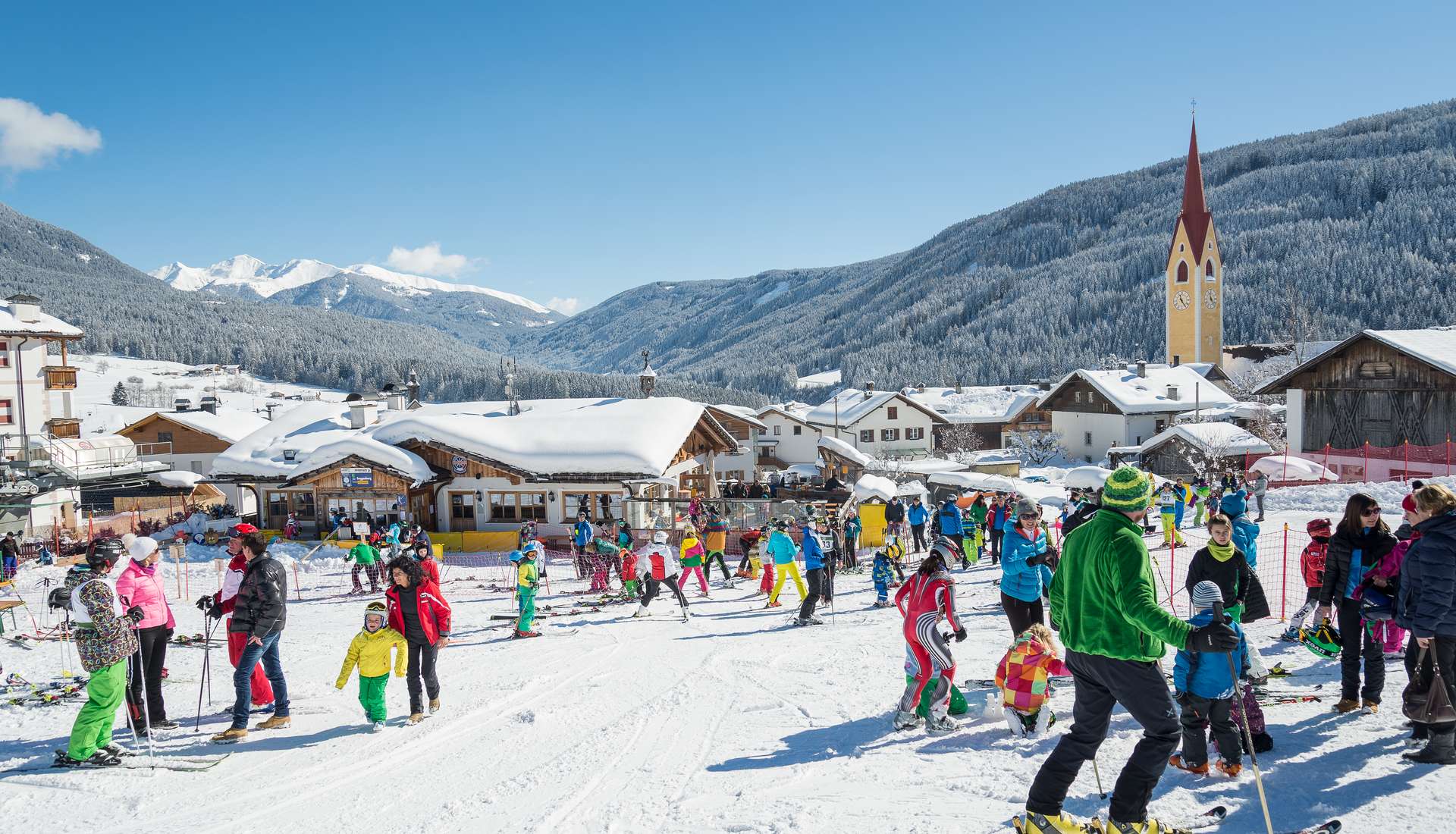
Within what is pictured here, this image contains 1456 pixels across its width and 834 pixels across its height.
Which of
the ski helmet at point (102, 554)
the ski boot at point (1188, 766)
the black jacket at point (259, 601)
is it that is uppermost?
the ski helmet at point (102, 554)

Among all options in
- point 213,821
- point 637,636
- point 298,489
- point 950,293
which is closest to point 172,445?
point 298,489

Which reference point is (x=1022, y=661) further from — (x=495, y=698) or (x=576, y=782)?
(x=495, y=698)

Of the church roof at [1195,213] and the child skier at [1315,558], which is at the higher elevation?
the church roof at [1195,213]

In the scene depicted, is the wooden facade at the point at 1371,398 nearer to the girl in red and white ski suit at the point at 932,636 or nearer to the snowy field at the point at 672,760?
the snowy field at the point at 672,760

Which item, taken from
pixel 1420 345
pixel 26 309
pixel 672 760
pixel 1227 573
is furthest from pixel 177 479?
pixel 1420 345

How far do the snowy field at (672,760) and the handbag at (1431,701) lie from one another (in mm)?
317

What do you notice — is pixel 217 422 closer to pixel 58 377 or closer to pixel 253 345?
pixel 58 377

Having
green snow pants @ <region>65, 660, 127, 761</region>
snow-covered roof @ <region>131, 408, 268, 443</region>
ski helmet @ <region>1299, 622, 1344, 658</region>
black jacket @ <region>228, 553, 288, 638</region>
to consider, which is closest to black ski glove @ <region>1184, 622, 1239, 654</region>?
ski helmet @ <region>1299, 622, 1344, 658</region>

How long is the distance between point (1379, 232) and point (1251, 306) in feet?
112

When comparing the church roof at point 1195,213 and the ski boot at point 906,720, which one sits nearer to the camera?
the ski boot at point 906,720

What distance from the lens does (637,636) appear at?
36.3 ft

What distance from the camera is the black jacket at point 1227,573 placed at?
5684mm

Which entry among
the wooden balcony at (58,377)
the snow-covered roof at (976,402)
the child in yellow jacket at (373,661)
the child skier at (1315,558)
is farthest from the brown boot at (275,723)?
the snow-covered roof at (976,402)

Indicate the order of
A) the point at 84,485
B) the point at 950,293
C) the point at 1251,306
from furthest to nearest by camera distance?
the point at 950,293
the point at 1251,306
the point at 84,485
